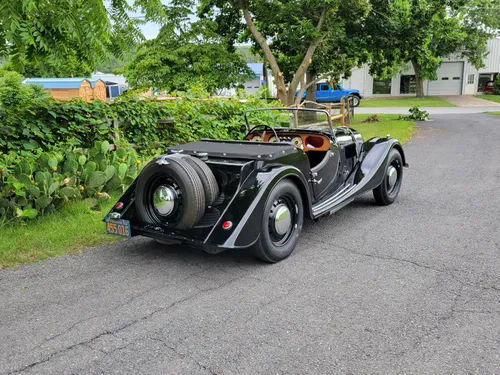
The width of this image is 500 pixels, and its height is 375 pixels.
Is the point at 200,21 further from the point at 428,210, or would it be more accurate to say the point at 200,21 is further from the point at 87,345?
the point at 87,345

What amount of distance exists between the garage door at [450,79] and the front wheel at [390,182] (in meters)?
40.3

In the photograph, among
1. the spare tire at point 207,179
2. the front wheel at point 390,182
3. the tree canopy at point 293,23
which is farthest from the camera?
the tree canopy at point 293,23

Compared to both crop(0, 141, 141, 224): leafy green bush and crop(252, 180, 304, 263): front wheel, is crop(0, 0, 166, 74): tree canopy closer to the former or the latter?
crop(0, 141, 141, 224): leafy green bush

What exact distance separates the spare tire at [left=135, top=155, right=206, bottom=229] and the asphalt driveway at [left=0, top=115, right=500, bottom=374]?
47cm

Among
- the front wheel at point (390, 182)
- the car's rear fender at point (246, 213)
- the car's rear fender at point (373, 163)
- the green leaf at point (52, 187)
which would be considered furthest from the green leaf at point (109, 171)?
the front wheel at point (390, 182)

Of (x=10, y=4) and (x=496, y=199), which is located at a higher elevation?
(x=10, y=4)

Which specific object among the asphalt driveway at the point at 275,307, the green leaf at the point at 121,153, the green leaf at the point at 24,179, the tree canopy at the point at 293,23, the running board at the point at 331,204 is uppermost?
the tree canopy at the point at 293,23

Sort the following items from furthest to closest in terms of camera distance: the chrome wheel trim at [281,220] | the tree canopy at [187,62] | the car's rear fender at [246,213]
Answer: the tree canopy at [187,62] → the chrome wheel trim at [281,220] → the car's rear fender at [246,213]

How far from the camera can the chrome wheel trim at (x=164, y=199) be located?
430cm

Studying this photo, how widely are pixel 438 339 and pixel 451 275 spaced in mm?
1183

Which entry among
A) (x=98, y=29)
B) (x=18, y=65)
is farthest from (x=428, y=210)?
(x=18, y=65)

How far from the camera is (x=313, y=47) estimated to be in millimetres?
16625

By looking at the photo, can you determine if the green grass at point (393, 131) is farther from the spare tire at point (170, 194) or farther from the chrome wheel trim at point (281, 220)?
the spare tire at point (170, 194)

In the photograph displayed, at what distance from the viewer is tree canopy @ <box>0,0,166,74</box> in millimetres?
3641
